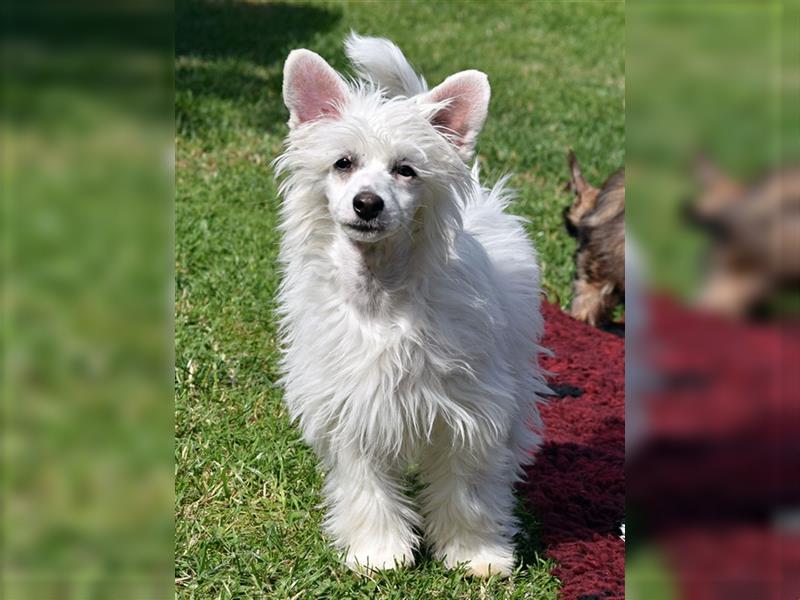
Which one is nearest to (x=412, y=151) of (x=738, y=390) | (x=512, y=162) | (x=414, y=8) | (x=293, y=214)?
(x=293, y=214)

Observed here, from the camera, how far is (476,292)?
3.90 meters

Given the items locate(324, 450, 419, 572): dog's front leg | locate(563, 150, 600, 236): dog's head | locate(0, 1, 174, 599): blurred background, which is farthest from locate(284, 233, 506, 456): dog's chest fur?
locate(563, 150, 600, 236): dog's head

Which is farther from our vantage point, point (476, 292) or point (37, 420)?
point (476, 292)

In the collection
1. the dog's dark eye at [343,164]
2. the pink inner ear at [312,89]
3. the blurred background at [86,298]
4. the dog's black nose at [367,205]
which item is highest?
the blurred background at [86,298]

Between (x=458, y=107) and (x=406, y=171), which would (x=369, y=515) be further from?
(x=458, y=107)

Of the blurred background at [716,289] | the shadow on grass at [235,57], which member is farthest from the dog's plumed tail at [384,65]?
the shadow on grass at [235,57]

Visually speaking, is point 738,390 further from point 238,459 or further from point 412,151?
point 238,459

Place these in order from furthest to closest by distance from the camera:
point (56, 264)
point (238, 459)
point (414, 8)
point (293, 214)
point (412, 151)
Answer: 1. point (414, 8)
2. point (238, 459)
3. point (293, 214)
4. point (412, 151)
5. point (56, 264)

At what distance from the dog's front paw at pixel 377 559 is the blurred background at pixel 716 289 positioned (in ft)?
11.3

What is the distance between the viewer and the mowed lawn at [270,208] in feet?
13.4

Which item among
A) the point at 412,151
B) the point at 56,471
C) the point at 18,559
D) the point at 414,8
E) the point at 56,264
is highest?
the point at 56,264

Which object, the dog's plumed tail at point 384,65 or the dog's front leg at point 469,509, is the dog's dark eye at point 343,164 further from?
the dog's front leg at point 469,509

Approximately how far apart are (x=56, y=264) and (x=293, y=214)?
310 centimetres

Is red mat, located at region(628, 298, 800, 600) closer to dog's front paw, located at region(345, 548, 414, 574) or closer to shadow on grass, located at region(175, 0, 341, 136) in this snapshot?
dog's front paw, located at region(345, 548, 414, 574)
